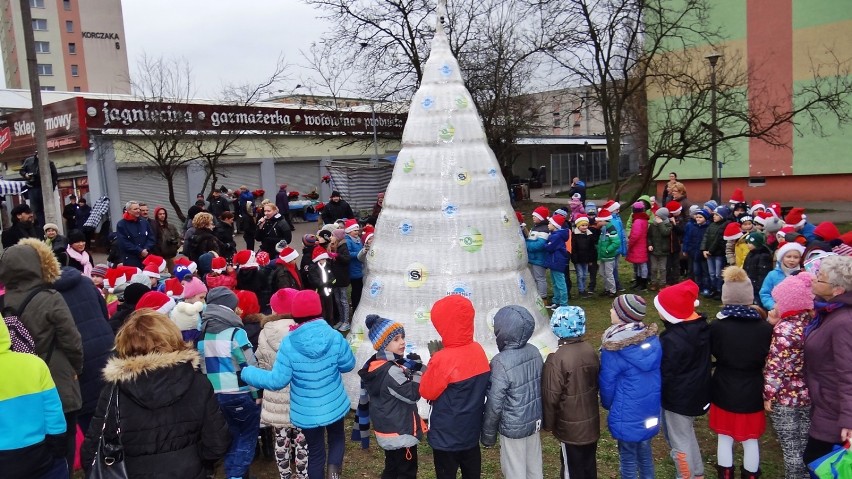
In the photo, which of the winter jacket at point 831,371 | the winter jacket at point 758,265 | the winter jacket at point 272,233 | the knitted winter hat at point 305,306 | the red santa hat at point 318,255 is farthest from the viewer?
the winter jacket at point 272,233

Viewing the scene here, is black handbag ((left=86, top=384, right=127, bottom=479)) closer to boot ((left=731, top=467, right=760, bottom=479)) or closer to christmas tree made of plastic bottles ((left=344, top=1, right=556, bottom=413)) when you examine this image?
christmas tree made of plastic bottles ((left=344, top=1, right=556, bottom=413))

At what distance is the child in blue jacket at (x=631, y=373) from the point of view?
4430mm

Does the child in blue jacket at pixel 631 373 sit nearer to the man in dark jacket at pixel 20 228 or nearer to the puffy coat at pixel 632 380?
the puffy coat at pixel 632 380

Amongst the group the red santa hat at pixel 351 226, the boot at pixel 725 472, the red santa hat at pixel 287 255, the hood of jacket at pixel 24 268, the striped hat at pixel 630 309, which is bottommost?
the boot at pixel 725 472

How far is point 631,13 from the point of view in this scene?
58.7ft

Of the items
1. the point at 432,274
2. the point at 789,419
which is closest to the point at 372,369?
the point at 432,274

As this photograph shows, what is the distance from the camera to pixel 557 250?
10.8 metres

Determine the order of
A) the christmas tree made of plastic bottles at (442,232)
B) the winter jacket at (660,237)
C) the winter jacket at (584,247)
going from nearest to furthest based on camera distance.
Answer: the christmas tree made of plastic bottles at (442,232) → the winter jacket at (584,247) → the winter jacket at (660,237)

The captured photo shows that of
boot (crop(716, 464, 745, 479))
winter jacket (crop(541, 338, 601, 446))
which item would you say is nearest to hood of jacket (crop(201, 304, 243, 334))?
winter jacket (crop(541, 338, 601, 446))

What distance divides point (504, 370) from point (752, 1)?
27.1 metres

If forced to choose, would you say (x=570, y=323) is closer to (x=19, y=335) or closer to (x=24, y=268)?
(x=19, y=335)

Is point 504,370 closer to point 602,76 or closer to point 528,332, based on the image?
point 528,332

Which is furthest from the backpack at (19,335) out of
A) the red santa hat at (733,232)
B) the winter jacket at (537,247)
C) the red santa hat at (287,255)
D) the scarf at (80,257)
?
the red santa hat at (733,232)

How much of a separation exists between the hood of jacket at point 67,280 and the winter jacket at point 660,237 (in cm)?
969
